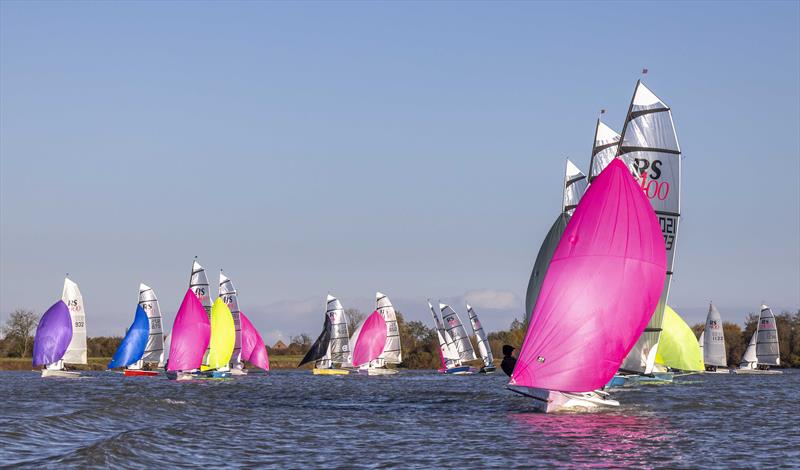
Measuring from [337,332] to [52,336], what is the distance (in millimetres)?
30225

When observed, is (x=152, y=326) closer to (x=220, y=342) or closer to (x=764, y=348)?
(x=220, y=342)

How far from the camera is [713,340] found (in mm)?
105688

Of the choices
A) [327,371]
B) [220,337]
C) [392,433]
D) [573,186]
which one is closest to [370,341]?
[327,371]

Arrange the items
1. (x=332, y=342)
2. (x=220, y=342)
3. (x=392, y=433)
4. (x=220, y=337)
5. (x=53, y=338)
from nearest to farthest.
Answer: (x=392, y=433) < (x=220, y=342) < (x=220, y=337) < (x=53, y=338) < (x=332, y=342)

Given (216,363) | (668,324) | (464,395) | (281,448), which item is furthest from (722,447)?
(216,363)

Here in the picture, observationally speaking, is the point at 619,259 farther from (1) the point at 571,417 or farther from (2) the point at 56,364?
(2) the point at 56,364

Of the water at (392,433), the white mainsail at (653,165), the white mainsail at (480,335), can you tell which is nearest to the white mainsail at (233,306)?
the white mainsail at (480,335)

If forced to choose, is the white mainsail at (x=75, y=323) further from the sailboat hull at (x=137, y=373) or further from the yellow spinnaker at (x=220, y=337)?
the yellow spinnaker at (x=220, y=337)

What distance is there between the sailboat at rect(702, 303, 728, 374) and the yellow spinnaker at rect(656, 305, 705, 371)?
2923 cm

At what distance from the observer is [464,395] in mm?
53938

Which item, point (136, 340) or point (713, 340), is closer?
point (136, 340)

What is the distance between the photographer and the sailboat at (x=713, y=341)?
344ft

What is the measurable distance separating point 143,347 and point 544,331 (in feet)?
216

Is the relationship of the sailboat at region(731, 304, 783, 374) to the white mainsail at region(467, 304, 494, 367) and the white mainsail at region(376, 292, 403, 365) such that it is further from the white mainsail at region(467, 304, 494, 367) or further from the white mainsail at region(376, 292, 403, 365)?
the white mainsail at region(376, 292, 403, 365)
